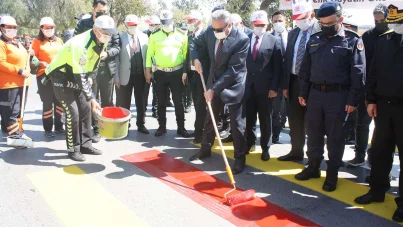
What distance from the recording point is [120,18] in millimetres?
37375

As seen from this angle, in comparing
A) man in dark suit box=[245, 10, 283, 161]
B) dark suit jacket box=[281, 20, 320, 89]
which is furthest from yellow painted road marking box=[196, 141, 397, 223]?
dark suit jacket box=[281, 20, 320, 89]

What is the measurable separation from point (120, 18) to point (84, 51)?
34.4 metres

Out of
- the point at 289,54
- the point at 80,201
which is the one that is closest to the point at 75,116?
the point at 80,201

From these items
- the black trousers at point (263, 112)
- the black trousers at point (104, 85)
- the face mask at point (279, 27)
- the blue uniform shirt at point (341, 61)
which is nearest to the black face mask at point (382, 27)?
the blue uniform shirt at point (341, 61)

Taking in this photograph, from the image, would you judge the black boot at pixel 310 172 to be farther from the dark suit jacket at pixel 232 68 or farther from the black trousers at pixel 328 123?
the dark suit jacket at pixel 232 68

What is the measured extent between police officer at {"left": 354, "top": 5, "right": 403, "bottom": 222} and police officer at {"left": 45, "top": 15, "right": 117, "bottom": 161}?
322 cm

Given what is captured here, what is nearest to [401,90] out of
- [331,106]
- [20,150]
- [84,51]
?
[331,106]

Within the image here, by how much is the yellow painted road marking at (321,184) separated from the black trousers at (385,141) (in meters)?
0.19

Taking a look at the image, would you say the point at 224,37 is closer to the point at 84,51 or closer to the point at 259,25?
the point at 259,25

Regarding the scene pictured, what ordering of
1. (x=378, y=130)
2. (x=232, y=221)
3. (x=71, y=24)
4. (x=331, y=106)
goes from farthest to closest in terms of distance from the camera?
(x=71, y=24), (x=331, y=106), (x=378, y=130), (x=232, y=221)

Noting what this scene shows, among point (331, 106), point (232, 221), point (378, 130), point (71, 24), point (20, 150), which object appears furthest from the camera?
point (71, 24)

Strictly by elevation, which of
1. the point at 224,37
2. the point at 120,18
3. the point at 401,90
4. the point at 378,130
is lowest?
the point at 378,130

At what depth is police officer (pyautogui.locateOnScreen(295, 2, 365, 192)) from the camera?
3.98 metres

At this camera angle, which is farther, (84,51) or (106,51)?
(106,51)
